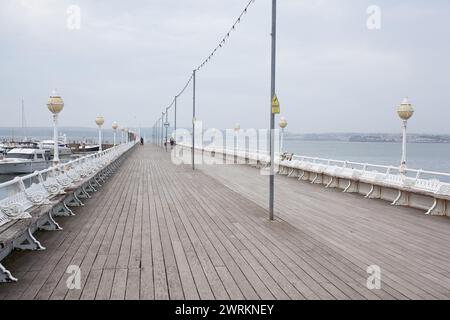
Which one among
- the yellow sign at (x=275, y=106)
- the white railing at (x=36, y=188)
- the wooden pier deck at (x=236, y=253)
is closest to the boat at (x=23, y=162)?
the white railing at (x=36, y=188)

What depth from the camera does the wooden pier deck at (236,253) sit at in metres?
4.77

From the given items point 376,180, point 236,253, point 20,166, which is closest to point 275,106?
point 236,253

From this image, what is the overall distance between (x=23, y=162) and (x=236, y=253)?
39.6m

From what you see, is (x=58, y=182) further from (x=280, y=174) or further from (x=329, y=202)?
(x=280, y=174)

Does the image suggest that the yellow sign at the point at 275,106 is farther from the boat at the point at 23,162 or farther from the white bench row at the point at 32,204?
the boat at the point at 23,162

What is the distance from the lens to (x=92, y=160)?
1595 centimetres

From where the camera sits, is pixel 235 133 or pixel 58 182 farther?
pixel 235 133

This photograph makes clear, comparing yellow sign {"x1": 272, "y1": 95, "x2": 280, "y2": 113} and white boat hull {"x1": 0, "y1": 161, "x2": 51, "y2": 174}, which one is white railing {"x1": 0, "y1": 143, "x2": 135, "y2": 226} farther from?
white boat hull {"x1": 0, "y1": 161, "x2": 51, "y2": 174}

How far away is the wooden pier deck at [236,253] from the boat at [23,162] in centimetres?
3240

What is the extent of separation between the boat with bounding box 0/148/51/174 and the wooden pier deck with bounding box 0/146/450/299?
1276 inches

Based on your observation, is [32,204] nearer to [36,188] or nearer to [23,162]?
[36,188]
